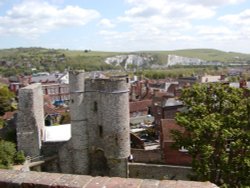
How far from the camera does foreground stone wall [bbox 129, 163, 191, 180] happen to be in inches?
911

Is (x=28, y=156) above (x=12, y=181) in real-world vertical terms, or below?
below

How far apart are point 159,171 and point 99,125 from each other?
550 cm

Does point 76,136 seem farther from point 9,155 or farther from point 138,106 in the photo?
point 138,106

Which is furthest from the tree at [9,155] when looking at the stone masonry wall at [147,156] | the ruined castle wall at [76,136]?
the stone masonry wall at [147,156]

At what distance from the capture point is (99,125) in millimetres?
24172

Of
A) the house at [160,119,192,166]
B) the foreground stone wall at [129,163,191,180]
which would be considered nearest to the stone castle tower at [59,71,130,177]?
the foreground stone wall at [129,163,191,180]

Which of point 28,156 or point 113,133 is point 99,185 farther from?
point 28,156

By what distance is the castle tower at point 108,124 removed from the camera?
22812 millimetres

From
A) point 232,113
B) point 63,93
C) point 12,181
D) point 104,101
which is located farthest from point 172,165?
point 63,93

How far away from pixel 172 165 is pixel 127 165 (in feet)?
10.9

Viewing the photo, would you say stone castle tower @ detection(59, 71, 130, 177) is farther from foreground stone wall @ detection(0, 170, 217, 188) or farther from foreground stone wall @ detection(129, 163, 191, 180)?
foreground stone wall @ detection(0, 170, 217, 188)

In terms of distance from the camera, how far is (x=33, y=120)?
2459 centimetres

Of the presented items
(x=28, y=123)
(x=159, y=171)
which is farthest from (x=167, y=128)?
(x=28, y=123)

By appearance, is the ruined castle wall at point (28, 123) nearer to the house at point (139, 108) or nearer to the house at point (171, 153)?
the house at point (171, 153)
